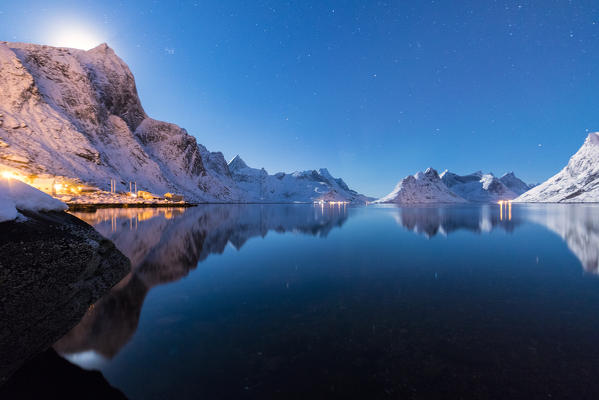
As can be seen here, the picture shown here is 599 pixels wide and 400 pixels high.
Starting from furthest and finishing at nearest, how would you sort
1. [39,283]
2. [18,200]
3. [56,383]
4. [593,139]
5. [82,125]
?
[593,139] < [82,125] < [18,200] < [39,283] < [56,383]

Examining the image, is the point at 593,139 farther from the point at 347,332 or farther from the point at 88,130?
the point at 88,130

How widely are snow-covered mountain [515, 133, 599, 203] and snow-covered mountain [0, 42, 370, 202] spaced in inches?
9646

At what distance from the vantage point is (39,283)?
3.88 metres

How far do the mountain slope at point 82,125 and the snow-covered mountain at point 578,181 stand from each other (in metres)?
244

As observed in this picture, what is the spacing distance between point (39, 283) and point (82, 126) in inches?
4682

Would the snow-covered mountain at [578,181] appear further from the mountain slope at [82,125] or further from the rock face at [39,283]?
the mountain slope at [82,125]

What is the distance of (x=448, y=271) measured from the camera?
8.45m

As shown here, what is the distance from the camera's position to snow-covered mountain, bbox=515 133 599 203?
15888 centimetres

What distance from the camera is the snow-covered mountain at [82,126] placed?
64938mm

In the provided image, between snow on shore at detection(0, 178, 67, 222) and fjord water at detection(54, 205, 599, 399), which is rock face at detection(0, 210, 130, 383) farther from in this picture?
Answer: fjord water at detection(54, 205, 599, 399)

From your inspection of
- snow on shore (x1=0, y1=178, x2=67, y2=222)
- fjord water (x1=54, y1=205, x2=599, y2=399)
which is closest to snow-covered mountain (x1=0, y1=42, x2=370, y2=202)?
snow on shore (x1=0, y1=178, x2=67, y2=222)

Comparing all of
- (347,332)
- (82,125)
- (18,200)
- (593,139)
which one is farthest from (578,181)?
(82,125)

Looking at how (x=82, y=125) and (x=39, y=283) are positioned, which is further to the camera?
(x=82, y=125)

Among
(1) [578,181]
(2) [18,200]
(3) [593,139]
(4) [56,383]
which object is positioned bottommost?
(4) [56,383]
